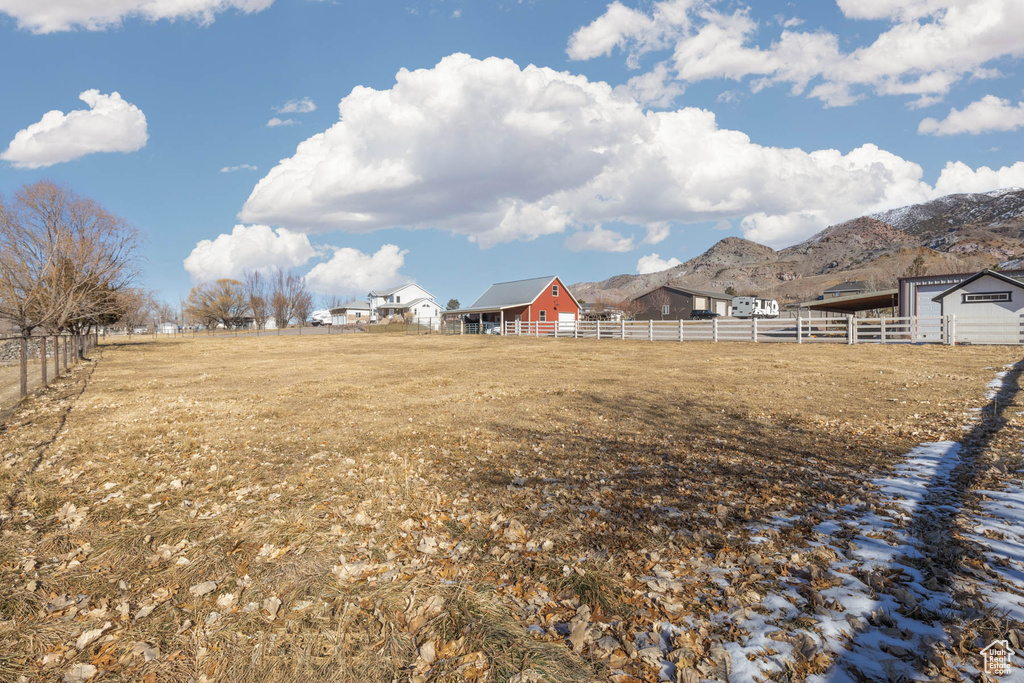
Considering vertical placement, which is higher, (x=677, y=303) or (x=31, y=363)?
(x=677, y=303)

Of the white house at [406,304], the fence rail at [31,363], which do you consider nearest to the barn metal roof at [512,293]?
the white house at [406,304]

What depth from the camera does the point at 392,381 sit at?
16125 millimetres

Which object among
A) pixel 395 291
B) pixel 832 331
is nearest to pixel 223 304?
pixel 395 291

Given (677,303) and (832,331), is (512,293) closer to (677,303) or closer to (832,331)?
(677,303)

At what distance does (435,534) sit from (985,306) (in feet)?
117

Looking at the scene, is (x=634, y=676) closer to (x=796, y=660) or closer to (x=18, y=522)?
(x=796, y=660)

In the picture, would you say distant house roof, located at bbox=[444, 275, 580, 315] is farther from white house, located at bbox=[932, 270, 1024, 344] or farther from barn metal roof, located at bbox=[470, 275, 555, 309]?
white house, located at bbox=[932, 270, 1024, 344]

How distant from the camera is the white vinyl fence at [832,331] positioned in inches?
970

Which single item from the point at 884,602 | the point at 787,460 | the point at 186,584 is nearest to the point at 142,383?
the point at 186,584

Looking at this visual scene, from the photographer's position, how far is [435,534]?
4.86 m

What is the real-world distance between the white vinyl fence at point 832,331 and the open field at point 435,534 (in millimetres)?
16452

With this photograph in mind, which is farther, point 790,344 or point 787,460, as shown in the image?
point 790,344

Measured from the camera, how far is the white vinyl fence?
24630 millimetres

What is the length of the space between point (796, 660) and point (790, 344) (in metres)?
27.0
